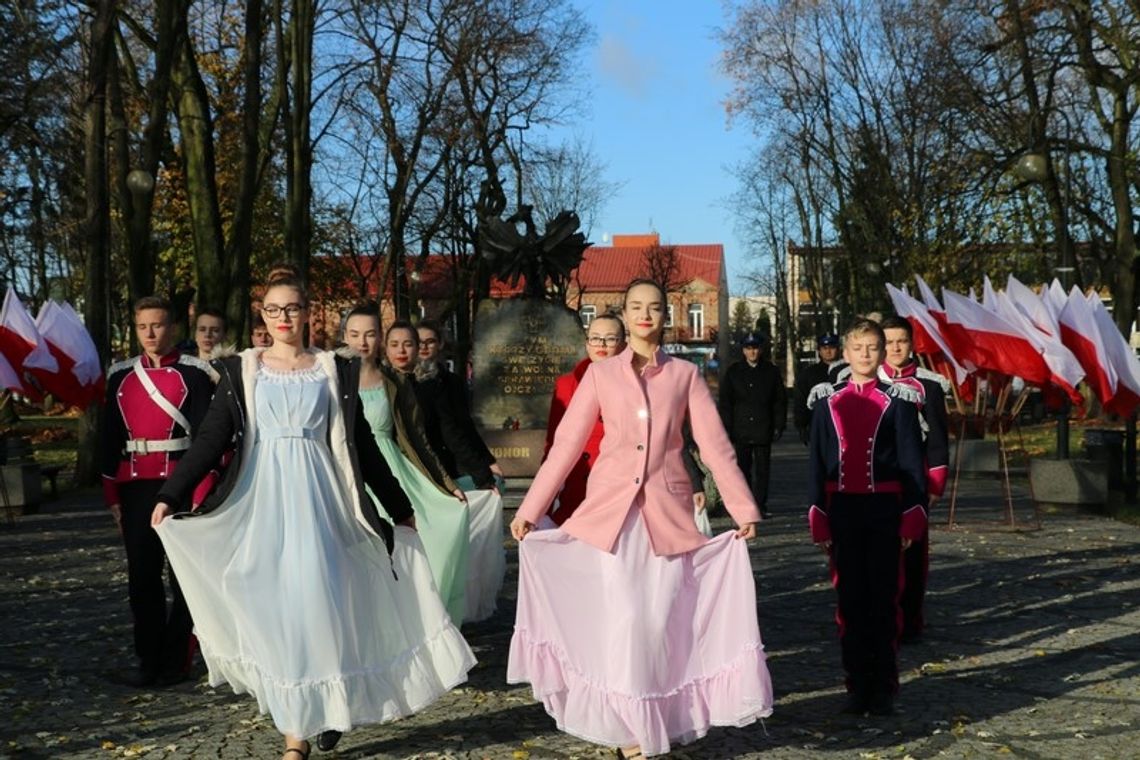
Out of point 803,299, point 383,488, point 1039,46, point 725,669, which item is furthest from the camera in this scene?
point 803,299

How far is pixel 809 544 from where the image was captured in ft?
47.4

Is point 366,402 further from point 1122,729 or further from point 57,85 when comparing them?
point 57,85

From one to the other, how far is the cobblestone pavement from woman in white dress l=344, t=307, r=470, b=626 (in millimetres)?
579

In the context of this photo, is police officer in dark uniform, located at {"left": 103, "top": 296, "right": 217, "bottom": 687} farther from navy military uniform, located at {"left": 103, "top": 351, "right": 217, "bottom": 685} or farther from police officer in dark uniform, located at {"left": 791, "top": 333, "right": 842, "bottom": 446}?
police officer in dark uniform, located at {"left": 791, "top": 333, "right": 842, "bottom": 446}

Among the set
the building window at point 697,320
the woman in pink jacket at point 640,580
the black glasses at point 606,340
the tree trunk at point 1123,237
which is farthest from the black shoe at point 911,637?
the building window at point 697,320

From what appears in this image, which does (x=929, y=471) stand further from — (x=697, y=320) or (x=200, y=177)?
(x=697, y=320)

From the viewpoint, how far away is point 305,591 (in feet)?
20.3

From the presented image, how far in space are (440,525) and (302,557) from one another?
2.58 m

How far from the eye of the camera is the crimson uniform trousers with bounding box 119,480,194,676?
825 cm

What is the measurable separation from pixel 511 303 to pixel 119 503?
13.9 m

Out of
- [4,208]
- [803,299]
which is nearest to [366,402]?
[4,208]

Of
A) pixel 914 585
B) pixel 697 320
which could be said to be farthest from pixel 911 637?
pixel 697 320

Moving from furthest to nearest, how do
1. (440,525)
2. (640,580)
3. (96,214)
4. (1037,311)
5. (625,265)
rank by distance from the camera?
(625,265) < (96,214) < (1037,311) < (440,525) < (640,580)

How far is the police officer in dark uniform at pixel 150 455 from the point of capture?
27.1ft
